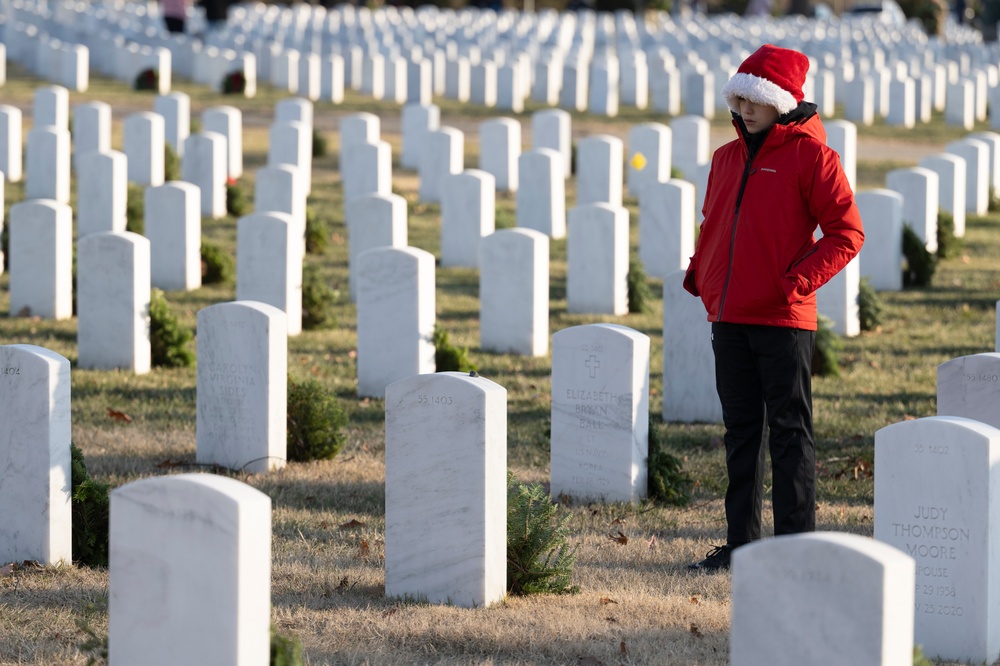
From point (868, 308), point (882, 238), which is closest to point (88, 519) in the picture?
point (868, 308)

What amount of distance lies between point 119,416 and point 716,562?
156 inches

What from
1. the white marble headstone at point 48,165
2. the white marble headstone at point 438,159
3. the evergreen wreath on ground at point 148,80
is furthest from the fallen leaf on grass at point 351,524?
the evergreen wreath on ground at point 148,80

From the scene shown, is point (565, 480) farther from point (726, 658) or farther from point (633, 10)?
point (633, 10)

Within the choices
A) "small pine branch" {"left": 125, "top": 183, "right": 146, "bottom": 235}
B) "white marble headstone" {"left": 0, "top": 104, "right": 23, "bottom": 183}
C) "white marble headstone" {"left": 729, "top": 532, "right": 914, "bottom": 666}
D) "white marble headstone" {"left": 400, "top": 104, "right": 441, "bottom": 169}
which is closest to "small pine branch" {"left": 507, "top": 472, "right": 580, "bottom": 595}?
"white marble headstone" {"left": 729, "top": 532, "right": 914, "bottom": 666}

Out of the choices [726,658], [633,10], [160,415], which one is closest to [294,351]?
[160,415]

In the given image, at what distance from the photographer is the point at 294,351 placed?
10.4 m

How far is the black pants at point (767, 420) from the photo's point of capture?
222 inches

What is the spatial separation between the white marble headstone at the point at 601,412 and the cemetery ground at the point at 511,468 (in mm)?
163

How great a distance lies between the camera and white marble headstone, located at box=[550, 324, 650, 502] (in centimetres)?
706

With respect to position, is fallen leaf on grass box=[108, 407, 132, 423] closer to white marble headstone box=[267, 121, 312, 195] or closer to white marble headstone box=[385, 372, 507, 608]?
white marble headstone box=[385, 372, 507, 608]

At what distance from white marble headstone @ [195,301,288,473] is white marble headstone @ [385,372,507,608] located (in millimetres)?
2096

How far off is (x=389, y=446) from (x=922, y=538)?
188 cm

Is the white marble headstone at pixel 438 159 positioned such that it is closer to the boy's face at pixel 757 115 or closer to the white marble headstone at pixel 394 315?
the white marble headstone at pixel 394 315

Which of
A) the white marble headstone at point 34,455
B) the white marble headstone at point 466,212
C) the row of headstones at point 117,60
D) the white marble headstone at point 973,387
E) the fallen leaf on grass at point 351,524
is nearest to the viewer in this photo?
the white marble headstone at point 34,455
